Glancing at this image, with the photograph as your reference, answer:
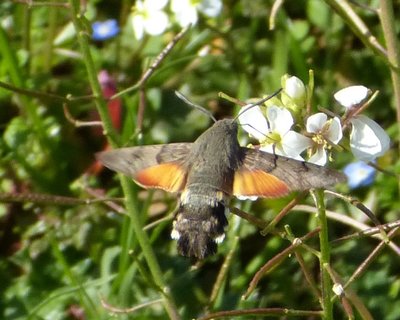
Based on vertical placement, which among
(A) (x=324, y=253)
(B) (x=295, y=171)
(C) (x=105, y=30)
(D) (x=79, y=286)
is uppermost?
(B) (x=295, y=171)

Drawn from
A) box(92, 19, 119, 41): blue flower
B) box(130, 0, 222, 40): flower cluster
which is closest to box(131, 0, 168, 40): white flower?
box(130, 0, 222, 40): flower cluster

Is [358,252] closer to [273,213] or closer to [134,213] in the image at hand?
[273,213]

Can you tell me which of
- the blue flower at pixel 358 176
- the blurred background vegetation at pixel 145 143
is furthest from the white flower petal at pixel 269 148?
the blue flower at pixel 358 176

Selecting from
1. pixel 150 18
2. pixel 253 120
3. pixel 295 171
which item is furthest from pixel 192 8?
pixel 295 171

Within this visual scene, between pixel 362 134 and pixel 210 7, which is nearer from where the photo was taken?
pixel 362 134

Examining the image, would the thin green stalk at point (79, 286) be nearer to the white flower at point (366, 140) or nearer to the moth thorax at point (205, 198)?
A: the moth thorax at point (205, 198)

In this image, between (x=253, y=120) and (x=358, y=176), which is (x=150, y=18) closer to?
(x=358, y=176)
